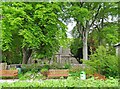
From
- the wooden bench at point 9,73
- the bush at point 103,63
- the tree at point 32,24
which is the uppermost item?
the tree at point 32,24

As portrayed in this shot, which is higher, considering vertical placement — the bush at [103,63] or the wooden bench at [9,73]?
the bush at [103,63]

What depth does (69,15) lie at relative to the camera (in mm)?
11750

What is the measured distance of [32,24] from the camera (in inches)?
398

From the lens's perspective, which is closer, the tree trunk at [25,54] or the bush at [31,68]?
the bush at [31,68]

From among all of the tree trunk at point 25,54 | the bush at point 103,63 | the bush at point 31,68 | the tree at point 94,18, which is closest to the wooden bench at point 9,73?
the bush at point 31,68

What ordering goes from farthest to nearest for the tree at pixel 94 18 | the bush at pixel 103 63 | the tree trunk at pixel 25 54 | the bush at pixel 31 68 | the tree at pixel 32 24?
the tree at pixel 94 18
the tree trunk at pixel 25 54
the bush at pixel 31 68
the tree at pixel 32 24
the bush at pixel 103 63

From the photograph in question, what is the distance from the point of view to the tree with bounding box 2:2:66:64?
959cm

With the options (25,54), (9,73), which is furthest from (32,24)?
(9,73)

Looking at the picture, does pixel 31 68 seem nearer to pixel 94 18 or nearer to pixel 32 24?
pixel 32 24

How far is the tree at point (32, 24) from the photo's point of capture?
959 centimetres

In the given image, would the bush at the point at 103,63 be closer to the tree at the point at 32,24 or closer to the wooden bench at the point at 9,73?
the wooden bench at the point at 9,73

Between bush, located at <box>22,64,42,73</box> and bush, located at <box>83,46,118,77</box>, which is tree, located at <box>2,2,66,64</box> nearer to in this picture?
bush, located at <box>22,64,42,73</box>

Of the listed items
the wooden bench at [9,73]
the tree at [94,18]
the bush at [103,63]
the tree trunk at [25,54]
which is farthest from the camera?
the tree at [94,18]

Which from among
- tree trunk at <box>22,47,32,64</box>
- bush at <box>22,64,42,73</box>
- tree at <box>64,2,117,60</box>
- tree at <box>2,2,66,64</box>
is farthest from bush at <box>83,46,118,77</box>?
tree trunk at <box>22,47,32,64</box>
